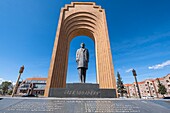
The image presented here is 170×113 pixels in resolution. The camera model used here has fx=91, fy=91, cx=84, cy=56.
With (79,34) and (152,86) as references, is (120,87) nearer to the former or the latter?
(152,86)

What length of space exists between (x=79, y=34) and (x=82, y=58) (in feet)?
29.8

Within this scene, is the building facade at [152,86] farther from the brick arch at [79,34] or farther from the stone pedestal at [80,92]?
the stone pedestal at [80,92]

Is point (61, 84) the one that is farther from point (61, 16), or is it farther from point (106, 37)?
point (61, 16)

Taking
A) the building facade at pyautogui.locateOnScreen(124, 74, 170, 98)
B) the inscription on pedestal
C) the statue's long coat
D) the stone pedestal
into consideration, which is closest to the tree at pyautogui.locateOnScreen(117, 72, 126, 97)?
the building facade at pyautogui.locateOnScreen(124, 74, 170, 98)

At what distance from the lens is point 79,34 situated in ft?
49.5

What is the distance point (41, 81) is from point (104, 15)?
4939cm

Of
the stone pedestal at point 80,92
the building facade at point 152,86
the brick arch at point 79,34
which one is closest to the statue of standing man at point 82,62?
the stone pedestal at point 80,92

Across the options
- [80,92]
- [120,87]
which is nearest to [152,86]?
[120,87]

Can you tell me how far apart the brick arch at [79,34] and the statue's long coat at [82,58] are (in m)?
4.68

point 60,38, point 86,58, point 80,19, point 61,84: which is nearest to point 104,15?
A: point 80,19

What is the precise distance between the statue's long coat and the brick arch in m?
4.68

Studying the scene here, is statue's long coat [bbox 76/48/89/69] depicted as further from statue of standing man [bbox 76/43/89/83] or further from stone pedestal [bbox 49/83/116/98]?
stone pedestal [bbox 49/83/116/98]

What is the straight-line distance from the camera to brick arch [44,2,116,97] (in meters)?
10.4

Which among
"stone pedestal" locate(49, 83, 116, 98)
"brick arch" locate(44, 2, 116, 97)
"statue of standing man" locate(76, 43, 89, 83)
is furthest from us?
"brick arch" locate(44, 2, 116, 97)
